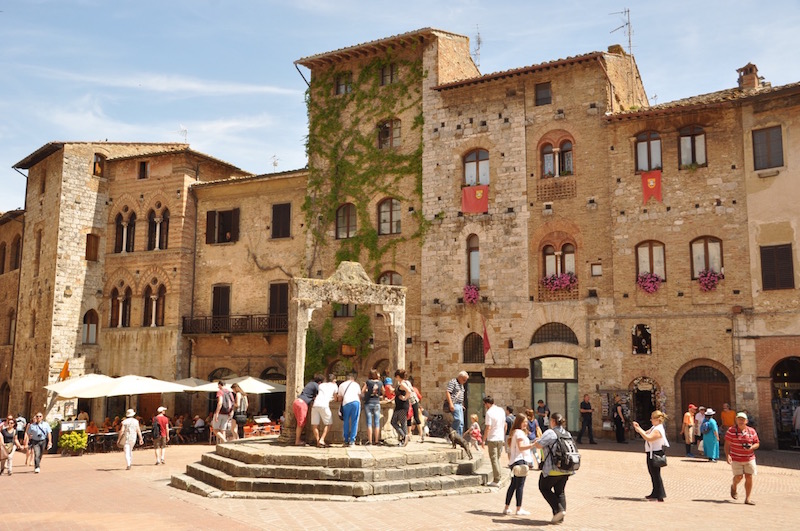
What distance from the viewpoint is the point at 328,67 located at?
31.2 meters

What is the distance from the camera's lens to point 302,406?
1571cm

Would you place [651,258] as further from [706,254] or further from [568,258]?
[568,258]

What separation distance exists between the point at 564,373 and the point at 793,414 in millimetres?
6926

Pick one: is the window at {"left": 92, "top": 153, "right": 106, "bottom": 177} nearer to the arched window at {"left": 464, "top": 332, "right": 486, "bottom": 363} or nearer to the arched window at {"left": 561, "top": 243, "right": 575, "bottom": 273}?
the arched window at {"left": 464, "top": 332, "right": 486, "bottom": 363}

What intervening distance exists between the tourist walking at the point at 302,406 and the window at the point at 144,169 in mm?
20376

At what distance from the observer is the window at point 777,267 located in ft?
72.8

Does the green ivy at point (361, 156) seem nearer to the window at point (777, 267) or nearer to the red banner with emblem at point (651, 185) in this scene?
the red banner with emblem at point (651, 185)

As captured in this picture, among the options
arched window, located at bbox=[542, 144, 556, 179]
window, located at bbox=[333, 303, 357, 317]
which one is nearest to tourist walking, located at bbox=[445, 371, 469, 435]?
arched window, located at bbox=[542, 144, 556, 179]

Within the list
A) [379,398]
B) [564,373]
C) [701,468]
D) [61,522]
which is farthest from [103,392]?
[701,468]

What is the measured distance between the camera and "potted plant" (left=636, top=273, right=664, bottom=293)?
942 inches

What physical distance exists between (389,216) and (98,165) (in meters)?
14.2

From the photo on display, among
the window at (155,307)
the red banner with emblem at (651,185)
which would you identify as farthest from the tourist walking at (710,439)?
the window at (155,307)

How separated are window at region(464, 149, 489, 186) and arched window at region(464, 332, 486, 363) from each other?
5.66m

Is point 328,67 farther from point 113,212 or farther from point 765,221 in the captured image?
point 765,221
